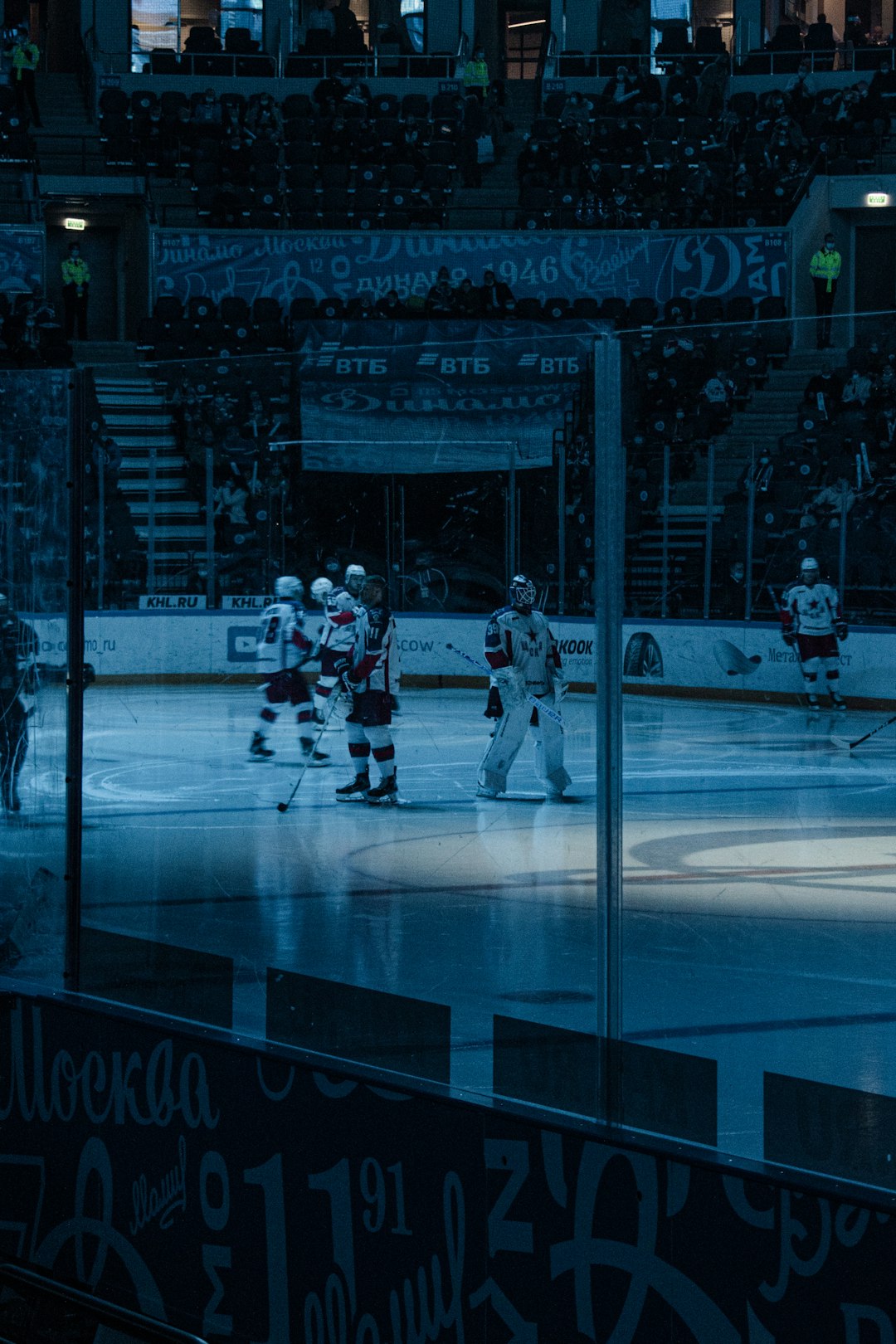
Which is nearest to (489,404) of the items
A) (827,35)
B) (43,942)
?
(43,942)

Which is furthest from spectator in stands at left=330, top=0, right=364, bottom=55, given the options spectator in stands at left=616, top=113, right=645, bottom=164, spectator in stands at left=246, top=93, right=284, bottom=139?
spectator in stands at left=616, top=113, right=645, bottom=164

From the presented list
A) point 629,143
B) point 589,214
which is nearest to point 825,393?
point 589,214

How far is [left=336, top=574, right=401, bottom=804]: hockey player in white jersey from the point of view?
4195 millimetres

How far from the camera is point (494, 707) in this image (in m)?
4.61

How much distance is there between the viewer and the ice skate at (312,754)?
566 cm

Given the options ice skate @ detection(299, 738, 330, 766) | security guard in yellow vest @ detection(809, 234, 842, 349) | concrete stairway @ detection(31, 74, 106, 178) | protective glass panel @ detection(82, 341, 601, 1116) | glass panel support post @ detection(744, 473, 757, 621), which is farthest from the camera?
concrete stairway @ detection(31, 74, 106, 178)

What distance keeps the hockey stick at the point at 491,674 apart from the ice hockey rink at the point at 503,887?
152mm

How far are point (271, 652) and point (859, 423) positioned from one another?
1675mm

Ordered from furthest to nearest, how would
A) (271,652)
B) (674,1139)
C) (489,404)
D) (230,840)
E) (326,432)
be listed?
1. (230,840)
2. (271,652)
3. (326,432)
4. (489,404)
5. (674,1139)

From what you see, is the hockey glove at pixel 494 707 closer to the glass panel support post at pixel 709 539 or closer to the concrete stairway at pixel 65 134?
the glass panel support post at pixel 709 539

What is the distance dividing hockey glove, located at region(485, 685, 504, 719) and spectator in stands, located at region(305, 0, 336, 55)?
21.4m

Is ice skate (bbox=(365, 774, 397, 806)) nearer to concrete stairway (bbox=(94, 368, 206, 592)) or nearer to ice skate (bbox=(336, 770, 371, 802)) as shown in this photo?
ice skate (bbox=(336, 770, 371, 802))

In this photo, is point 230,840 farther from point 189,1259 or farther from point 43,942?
point 189,1259

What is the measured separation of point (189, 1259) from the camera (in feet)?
11.4
